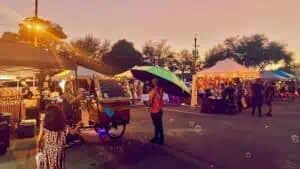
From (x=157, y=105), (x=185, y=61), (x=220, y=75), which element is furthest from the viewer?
(x=185, y=61)

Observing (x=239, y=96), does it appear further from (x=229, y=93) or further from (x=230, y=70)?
(x=230, y=70)

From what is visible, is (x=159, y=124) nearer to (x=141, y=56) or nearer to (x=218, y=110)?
(x=218, y=110)

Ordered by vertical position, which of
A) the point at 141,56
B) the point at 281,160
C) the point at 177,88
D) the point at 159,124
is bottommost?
the point at 281,160

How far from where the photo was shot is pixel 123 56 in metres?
64.8

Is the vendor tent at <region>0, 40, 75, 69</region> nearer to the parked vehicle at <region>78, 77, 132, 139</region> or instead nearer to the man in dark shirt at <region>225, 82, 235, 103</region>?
the parked vehicle at <region>78, 77, 132, 139</region>

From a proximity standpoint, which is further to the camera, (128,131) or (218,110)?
(218,110)

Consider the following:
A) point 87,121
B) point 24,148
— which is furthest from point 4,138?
point 87,121

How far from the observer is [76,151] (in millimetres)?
9789

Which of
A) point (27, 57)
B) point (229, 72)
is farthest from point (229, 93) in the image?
point (27, 57)

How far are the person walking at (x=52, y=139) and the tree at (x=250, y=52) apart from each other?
205 ft

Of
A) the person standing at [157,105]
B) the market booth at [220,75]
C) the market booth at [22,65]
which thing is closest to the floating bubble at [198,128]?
the person standing at [157,105]

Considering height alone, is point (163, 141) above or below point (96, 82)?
below

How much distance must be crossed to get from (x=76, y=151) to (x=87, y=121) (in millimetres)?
1857

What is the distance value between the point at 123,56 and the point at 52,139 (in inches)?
2311
